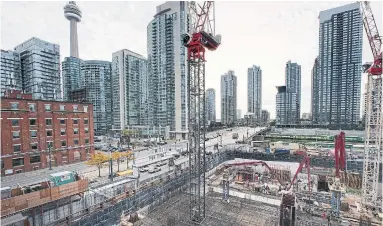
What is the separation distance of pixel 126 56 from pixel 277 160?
7521 centimetres

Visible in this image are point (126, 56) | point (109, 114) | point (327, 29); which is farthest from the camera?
point (109, 114)

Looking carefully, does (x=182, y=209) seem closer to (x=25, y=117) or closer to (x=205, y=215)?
(x=205, y=215)

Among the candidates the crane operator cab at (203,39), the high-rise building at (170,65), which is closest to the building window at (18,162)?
the crane operator cab at (203,39)

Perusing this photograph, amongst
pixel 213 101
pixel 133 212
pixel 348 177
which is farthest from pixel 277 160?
pixel 213 101

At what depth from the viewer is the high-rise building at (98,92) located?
81.1 m

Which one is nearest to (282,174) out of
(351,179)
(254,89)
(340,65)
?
(351,179)

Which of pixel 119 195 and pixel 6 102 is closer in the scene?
pixel 119 195

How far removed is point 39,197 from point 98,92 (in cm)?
7725

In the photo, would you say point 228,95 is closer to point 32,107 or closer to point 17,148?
point 32,107

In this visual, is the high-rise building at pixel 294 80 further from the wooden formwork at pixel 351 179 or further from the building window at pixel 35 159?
the building window at pixel 35 159

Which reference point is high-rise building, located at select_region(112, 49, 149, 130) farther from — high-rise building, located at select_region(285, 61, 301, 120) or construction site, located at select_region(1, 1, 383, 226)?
high-rise building, located at select_region(285, 61, 301, 120)

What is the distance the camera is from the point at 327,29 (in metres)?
67.2

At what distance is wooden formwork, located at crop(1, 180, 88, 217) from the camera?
1242cm

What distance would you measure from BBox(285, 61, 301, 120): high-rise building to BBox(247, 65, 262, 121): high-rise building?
25452mm
